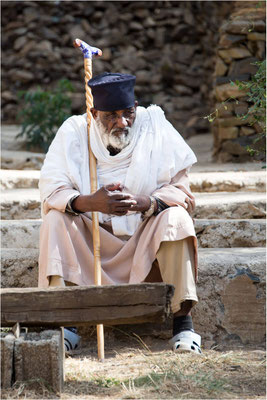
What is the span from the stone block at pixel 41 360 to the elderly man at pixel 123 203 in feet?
2.49

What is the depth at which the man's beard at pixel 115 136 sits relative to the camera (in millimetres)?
3785

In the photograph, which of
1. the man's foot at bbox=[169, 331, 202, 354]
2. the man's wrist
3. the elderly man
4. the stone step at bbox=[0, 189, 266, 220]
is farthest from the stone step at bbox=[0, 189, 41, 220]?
the man's foot at bbox=[169, 331, 202, 354]

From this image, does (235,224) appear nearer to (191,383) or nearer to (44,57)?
(191,383)

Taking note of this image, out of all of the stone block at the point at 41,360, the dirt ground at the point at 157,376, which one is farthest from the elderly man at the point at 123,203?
the stone block at the point at 41,360

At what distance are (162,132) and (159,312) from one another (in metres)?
1.31

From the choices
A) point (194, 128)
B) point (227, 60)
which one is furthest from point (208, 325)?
point (194, 128)

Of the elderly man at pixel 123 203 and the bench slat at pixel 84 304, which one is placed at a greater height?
the elderly man at pixel 123 203

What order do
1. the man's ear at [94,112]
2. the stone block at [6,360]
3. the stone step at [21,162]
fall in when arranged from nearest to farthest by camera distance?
the stone block at [6,360] < the man's ear at [94,112] < the stone step at [21,162]

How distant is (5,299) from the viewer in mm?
2898

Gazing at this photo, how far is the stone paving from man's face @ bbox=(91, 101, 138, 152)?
32.6 inches

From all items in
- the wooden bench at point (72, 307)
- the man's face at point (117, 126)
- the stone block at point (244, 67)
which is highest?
the stone block at point (244, 67)

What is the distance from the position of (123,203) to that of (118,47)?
960 centimetres

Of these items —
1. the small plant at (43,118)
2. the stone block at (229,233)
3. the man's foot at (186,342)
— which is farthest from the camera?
the small plant at (43,118)

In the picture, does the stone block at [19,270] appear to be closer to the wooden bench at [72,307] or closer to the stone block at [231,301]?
the stone block at [231,301]
